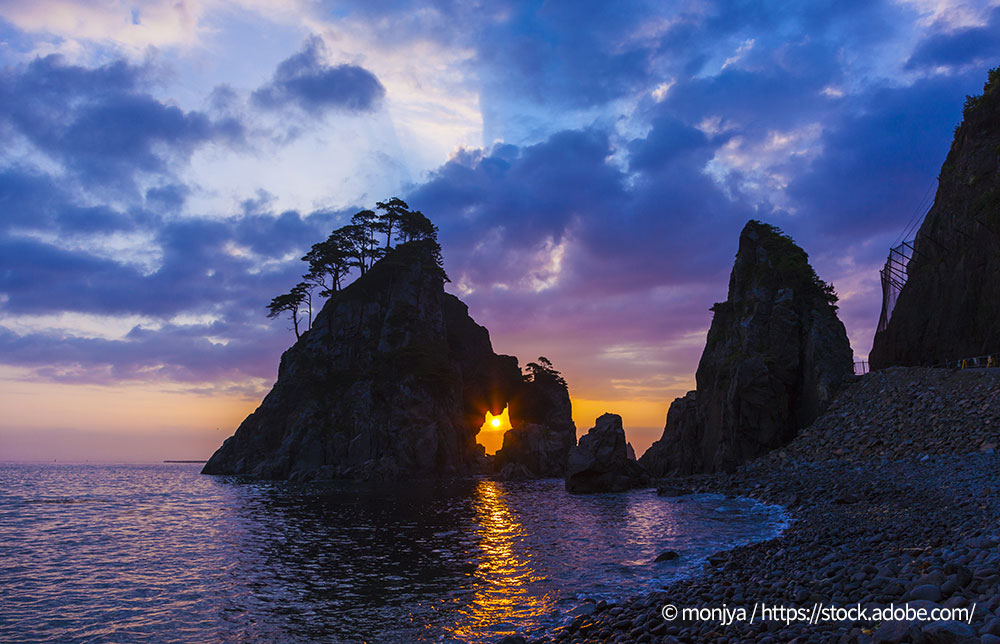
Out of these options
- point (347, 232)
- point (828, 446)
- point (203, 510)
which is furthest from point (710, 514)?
point (347, 232)

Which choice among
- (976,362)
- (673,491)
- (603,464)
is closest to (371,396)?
(603,464)

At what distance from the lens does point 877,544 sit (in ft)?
56.1

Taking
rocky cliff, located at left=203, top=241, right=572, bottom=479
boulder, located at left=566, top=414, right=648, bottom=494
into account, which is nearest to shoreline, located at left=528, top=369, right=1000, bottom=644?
boulder, located at left=566, top=414, right=648, bottom=494

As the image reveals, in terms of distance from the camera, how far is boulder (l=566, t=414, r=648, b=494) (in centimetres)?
5847

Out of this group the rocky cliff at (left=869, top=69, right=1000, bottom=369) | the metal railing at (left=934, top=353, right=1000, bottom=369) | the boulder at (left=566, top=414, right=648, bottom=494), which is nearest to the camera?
the metal railing at (left=934, top=353, right=1000, bottom=369)

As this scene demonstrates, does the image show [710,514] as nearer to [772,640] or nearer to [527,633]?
[527,633]

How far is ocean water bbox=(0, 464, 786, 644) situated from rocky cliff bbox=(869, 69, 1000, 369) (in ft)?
94.1

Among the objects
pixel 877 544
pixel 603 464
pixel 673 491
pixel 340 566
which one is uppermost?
pixel 877 544

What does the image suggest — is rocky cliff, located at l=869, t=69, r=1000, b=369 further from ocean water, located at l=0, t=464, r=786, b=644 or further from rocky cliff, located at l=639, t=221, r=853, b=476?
ocean water, located at l=0, t=464, r=786, b=644

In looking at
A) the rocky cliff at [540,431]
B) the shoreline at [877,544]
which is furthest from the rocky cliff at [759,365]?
the rocky cliff at [540,431]

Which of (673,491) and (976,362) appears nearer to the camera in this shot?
(976,362)

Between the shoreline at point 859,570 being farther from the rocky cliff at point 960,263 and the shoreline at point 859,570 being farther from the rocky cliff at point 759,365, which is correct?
the rocky cliff at point 759,365

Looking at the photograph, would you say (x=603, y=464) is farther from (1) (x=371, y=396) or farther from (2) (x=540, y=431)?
(1) (x=371, y=396)

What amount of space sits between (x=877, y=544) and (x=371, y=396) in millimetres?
80492
